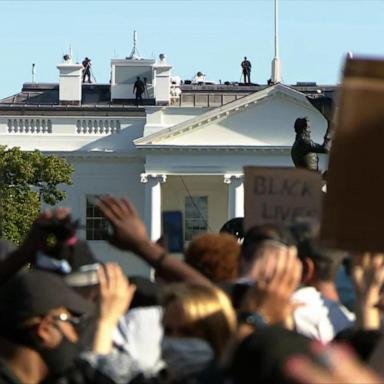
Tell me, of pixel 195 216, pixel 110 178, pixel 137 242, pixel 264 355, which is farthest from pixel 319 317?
pixel 110 178

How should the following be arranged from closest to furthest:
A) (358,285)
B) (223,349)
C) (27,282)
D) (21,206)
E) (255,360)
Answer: (255,360)
(223,349)
(27,282)
(358,285)
(21,206)

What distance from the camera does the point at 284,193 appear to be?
6461mm

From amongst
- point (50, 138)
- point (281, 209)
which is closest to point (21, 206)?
point (50, 138)

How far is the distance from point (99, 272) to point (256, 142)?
58.6 m

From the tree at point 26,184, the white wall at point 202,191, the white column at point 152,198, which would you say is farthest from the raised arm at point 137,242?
the white wall at point 202,191

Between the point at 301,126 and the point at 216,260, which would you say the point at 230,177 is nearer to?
the point at 301,126

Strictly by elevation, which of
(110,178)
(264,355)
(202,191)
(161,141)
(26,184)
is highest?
(264,355)

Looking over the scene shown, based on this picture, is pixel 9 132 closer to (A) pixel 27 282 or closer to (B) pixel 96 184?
(B) pixel 96 184

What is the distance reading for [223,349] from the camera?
175 inches

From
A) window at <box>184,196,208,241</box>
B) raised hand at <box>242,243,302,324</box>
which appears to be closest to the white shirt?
raised hand at <box>242,243,302,324</box>

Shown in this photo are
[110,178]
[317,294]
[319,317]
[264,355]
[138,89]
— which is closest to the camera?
[264,355]

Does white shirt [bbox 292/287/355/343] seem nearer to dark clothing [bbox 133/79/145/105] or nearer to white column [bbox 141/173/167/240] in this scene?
white column [bbox 141/173/167/240]

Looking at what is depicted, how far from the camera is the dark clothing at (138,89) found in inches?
2613

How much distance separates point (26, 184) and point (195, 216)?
40.6 ft
